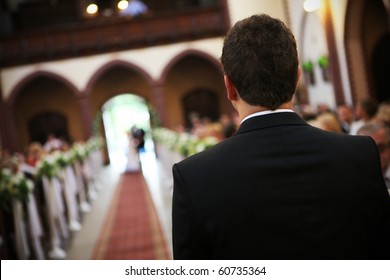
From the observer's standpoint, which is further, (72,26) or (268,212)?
(72,26)

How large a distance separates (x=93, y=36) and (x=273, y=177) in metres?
18.7

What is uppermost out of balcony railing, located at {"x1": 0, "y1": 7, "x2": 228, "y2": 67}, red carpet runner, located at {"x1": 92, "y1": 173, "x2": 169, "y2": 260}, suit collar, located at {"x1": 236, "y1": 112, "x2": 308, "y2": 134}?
balcony railing, located at {"x1": 0, "y1": 7, "x2": 228, "y2": 67}

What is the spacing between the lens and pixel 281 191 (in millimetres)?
1561

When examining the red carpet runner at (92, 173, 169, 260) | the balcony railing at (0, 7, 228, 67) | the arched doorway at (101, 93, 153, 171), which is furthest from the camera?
the arched doorway at (101, 93, 153, 171)

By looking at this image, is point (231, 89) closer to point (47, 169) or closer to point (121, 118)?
point (47, 169)

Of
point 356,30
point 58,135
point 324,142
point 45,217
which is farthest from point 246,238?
point 58,135

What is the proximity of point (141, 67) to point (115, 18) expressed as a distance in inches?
80.0

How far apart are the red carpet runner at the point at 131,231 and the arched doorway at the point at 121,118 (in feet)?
28.8

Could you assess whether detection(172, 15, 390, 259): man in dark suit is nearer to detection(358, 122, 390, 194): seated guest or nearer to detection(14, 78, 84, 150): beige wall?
detection(358, 122, 390, 194): seated guest

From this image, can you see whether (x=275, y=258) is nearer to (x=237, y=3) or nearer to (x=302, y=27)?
(x=237, y=3)

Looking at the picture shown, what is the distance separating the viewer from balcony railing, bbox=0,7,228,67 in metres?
19.2

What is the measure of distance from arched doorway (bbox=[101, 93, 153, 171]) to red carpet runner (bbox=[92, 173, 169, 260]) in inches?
346

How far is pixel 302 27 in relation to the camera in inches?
122

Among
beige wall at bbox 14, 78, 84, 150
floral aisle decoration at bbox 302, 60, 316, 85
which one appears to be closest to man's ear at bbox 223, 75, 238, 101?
floral aisle decoration at bbox 302, 60, 316, 85
